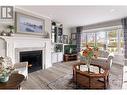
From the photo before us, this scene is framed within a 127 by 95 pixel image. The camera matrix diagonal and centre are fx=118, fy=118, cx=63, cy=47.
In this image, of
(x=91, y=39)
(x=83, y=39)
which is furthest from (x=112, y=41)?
(x=83, y=39)

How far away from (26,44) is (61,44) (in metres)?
2.98

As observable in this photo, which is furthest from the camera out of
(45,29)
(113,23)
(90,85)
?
(113,23)

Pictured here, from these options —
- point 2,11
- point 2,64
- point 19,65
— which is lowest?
point 19,65

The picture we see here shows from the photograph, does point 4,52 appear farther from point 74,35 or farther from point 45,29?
point 74,35

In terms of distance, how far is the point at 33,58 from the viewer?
4.59m

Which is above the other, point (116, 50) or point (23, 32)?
point (23, 32)

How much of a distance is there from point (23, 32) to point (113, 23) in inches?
171

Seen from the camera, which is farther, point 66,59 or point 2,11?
point 66,59

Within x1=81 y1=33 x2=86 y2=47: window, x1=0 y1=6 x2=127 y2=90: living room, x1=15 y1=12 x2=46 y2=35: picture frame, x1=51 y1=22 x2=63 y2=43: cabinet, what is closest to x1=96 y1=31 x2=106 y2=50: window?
x1=0 y1=6 x2=127 y2=90: living room

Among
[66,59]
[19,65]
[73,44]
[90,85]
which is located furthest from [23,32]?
[73,44]

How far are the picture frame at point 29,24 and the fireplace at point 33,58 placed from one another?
2.50ft

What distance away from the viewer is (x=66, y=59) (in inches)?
273

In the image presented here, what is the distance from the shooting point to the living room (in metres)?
3.15
